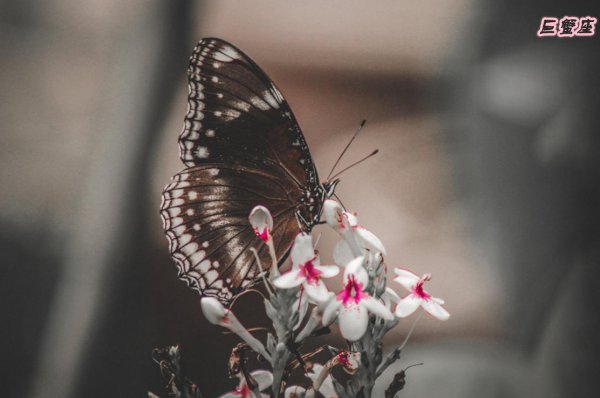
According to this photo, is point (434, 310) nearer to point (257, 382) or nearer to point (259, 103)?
point (257, 382)

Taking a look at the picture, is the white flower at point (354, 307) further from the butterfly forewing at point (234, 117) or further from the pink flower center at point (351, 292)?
the butterfly forewing at point (234, 117)

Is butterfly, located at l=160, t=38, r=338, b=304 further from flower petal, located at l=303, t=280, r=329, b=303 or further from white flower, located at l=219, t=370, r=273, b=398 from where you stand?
flower petal, located at l=303, t=280, r=329, b=303

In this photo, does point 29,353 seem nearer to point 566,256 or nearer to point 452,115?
point 452,115

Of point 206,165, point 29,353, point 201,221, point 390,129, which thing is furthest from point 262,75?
point 29,353

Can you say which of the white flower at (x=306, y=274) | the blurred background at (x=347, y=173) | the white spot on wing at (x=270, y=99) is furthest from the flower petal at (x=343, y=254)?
the blurred background at (x=347, y=173)

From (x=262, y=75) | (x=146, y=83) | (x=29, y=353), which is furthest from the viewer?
(x=146, y=83)
